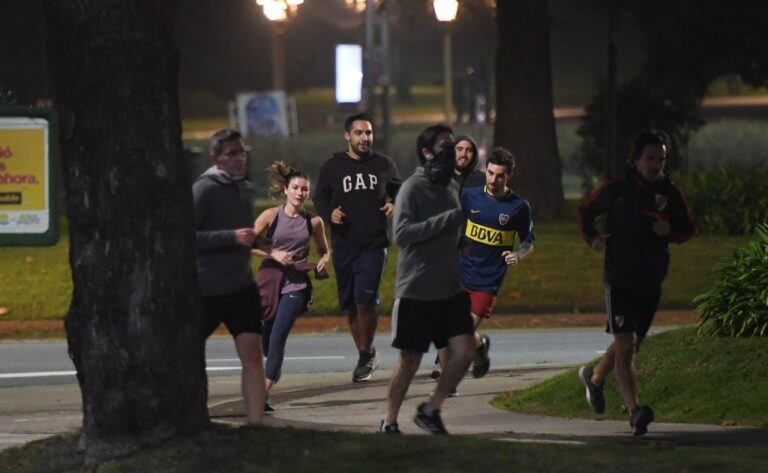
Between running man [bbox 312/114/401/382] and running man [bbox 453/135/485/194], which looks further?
running man [bbox 312/114/401/382]

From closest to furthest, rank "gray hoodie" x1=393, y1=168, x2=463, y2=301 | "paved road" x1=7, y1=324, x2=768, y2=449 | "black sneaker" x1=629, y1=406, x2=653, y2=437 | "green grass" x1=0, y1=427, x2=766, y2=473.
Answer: "green grass" x1=0, y1=427, x2=766, y2=473
"gray hoodie" x1=393, y1=168, x2=463, y2=301
"black sneaker" x1=629, y1=406, x2=653, y2=437
"paved road" x1=7, y1=324, x2=768, y2=449

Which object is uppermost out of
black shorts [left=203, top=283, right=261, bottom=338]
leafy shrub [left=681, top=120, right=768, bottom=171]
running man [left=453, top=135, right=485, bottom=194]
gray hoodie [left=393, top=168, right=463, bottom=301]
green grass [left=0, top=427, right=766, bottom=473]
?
running man [left=453, top=135, right=485, bottom=194]

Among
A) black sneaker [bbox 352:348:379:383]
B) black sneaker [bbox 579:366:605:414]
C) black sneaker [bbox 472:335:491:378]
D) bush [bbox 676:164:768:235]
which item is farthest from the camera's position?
bush [bbox 676:164:768:235]

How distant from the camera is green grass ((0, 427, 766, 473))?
27.3 ft

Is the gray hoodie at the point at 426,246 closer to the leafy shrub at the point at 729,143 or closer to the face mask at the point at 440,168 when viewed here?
the face mask at the point at 440,168

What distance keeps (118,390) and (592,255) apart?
56.6ft

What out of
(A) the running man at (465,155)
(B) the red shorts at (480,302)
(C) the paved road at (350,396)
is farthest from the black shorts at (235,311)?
(B) the red shorts at (480,302)

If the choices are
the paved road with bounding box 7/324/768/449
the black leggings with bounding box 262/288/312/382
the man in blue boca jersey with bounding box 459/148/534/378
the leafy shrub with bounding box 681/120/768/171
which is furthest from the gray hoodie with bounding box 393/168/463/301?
the leafy shrub with bounding box 681/120/768/171

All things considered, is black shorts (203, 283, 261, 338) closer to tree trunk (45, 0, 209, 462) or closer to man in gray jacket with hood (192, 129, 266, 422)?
man in gray jacket with hood (192, 129, 266, 422)

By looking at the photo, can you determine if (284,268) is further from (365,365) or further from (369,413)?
(365,365)

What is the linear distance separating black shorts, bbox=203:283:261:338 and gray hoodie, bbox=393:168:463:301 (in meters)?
0.84

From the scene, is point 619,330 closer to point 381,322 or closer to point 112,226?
point 112,226

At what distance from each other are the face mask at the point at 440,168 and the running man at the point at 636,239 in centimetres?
110

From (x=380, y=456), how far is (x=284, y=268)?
431 centimetres
